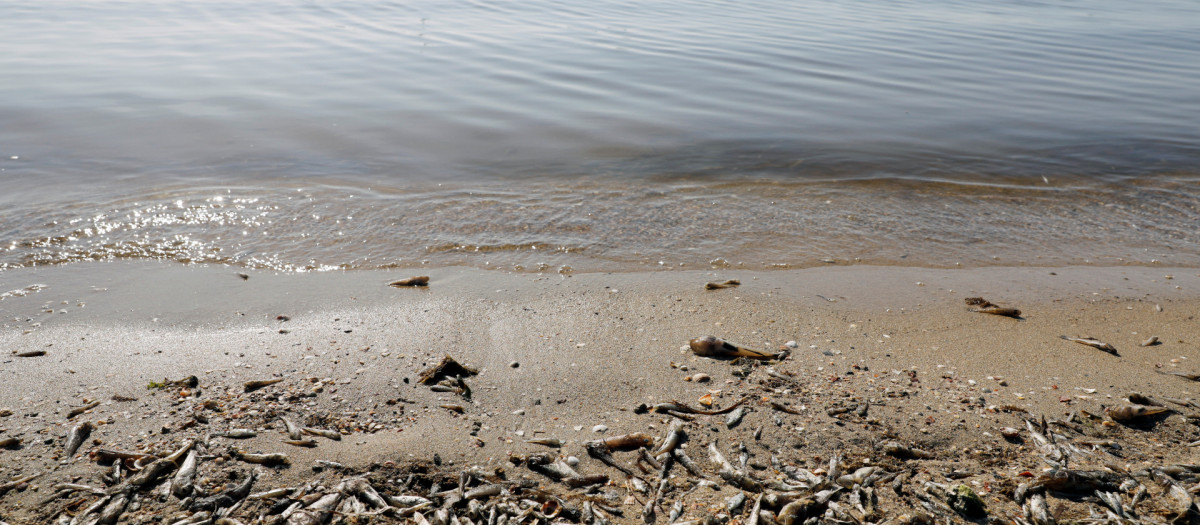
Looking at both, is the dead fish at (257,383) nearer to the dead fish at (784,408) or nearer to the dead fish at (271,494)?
the dead fish at (271,494)

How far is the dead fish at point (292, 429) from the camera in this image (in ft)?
9.17

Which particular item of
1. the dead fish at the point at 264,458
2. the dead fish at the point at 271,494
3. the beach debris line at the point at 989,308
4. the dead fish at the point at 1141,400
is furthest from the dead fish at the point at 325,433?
the beach debris line at the point at 989,308

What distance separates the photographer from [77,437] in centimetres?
274

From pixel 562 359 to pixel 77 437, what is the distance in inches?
78.7

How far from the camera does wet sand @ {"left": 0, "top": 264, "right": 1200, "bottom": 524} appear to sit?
2832mm

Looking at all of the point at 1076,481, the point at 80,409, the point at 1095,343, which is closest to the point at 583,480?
the point at 1076,481

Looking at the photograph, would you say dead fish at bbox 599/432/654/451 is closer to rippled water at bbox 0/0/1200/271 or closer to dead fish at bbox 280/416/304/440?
dead fish at bbox 280/416/304/440

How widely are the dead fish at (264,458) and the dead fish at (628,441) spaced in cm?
118

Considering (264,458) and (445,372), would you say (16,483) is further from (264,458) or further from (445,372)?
(445,372)

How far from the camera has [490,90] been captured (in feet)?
37.0

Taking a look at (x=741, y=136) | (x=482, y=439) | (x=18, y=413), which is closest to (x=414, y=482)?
(x=482, y=439)

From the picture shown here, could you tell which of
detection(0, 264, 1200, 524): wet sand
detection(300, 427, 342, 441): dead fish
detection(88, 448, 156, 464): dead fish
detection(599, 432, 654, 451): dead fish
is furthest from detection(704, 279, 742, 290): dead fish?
detection(88, 448, 156, 464): dead fish

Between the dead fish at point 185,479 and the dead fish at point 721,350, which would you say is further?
the dead fish at point 721,350

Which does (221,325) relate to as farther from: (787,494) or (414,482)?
(787,494)
